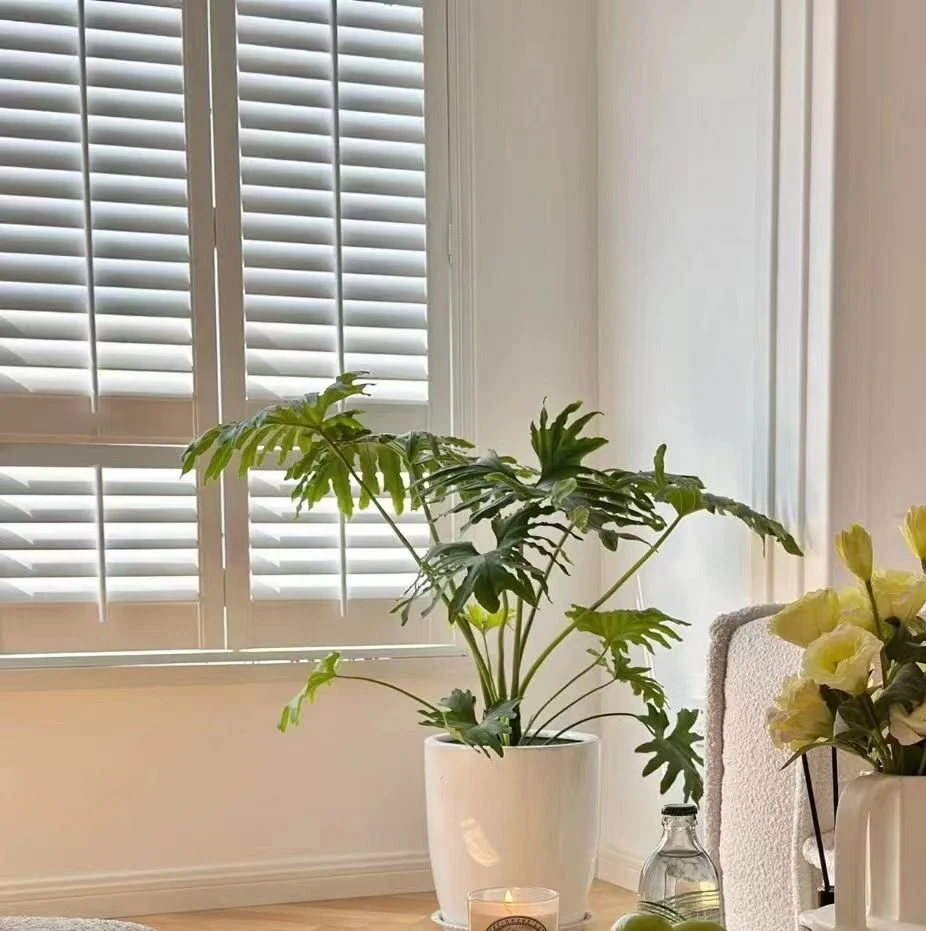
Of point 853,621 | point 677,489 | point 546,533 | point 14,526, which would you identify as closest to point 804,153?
point 677,489

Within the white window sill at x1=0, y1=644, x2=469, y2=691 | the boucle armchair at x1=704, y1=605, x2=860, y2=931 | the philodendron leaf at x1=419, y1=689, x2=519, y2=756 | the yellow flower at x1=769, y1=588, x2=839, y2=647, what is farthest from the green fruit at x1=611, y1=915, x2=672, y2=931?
the white window sill at x1=0, y1=644, x2=469, y2=691

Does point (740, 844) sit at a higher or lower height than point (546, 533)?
lower

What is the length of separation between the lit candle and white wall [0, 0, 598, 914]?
167cm

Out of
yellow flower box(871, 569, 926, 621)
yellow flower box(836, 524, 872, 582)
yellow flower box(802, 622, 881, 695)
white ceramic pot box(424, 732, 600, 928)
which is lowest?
white ceramic pot box(424, 732, 600, 928)

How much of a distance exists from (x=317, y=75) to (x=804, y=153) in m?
1.13

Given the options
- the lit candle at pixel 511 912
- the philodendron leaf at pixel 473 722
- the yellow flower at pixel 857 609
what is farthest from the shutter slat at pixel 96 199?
the yellow flower at pixel 857 609

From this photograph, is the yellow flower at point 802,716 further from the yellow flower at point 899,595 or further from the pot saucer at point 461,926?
the pot saucer at point 461,926

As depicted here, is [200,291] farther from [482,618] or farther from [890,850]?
[890,850]

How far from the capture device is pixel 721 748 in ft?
6.50

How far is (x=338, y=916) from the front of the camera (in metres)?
2.50

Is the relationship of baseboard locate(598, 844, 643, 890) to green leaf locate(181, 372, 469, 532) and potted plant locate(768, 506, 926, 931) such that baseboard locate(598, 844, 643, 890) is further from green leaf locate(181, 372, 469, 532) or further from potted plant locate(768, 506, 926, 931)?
potted plant locate(768, 506, 926, 931)

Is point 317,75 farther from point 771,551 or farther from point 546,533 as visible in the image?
point 771,551

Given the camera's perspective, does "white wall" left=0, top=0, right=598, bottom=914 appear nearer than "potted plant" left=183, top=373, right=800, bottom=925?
No

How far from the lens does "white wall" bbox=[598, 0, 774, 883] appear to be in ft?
7.63
